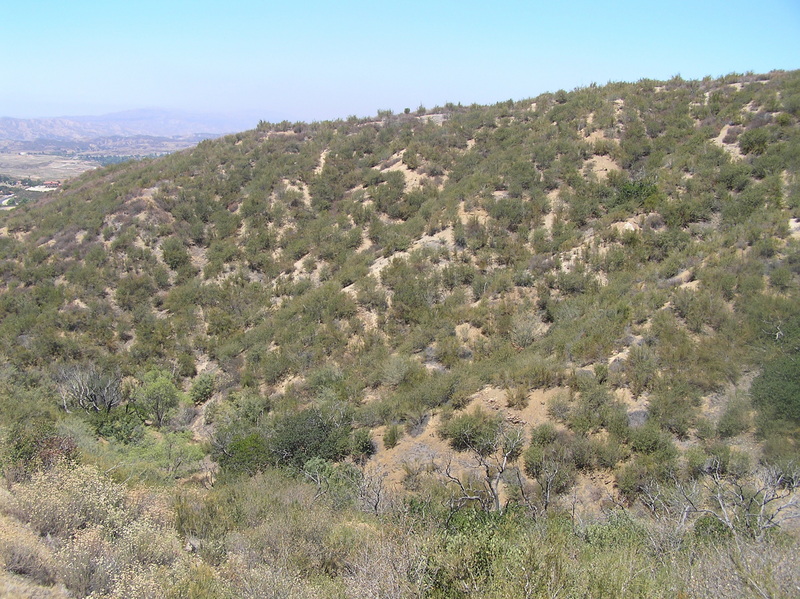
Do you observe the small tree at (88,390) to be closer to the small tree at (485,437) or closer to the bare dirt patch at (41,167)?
the small tree at (485,437)

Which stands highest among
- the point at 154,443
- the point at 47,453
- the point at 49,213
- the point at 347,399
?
the point at 49,213

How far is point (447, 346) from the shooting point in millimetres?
13891

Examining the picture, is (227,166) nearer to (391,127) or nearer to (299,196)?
(299,196)

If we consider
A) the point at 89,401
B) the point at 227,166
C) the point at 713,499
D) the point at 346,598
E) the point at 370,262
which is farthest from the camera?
the point at 227,166

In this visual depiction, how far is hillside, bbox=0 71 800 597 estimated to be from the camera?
253 inches

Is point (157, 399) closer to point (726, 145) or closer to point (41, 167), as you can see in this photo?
point (726, 145)

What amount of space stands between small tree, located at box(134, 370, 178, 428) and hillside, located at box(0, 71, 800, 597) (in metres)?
0.12

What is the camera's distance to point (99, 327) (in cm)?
1803

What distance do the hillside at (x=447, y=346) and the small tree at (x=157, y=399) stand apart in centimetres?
12

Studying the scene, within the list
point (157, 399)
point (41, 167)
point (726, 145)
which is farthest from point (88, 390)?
point (41, 167)

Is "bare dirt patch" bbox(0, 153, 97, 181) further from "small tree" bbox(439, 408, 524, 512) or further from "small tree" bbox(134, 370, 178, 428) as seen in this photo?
"small tree" bbox(439, 408, 524, 512)

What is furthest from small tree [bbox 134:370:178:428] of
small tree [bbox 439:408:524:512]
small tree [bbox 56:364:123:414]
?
small tree [bbox 439:408:524:512]

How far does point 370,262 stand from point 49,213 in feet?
63.9

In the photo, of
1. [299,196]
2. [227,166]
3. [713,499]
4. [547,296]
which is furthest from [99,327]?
[713,499]
